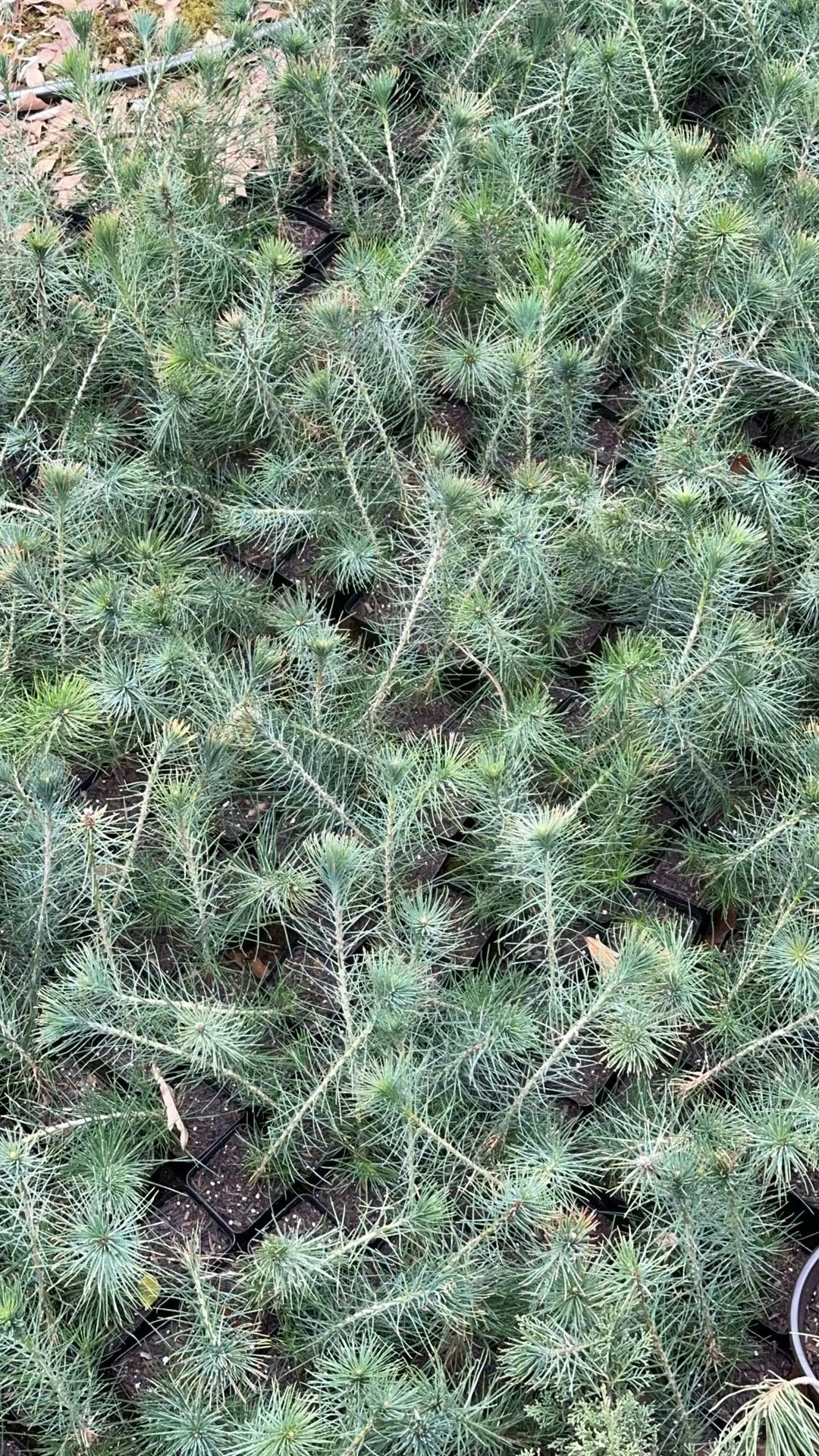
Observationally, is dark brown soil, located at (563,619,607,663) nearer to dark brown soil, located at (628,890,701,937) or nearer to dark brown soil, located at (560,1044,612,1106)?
dark brown soil, located at (628,890,701,937)

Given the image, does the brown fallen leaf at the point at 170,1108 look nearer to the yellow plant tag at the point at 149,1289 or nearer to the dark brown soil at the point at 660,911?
the yellow plant tag at the point at 149,1289

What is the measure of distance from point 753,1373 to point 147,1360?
0.82 meters

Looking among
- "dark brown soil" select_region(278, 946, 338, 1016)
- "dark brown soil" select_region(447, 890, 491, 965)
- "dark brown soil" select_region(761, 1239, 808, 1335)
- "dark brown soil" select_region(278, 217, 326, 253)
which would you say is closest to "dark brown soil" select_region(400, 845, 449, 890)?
"dark brown soil" select_region(447, 890, 491, 965)

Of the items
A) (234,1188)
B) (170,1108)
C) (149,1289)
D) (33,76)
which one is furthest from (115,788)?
(33,76)

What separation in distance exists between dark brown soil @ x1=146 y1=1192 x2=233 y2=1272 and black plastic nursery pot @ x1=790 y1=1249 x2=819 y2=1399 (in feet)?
2.55

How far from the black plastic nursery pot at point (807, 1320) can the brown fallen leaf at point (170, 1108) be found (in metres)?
0.86

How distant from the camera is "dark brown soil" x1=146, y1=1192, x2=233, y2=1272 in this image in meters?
2.01

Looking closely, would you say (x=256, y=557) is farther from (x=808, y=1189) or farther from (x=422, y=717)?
(x=808, y=1189)

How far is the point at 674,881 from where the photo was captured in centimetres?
231

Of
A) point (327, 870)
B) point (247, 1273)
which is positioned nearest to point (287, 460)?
point (327, 870)

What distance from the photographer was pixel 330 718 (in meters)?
2.31

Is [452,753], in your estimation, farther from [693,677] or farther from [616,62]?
[616,62]

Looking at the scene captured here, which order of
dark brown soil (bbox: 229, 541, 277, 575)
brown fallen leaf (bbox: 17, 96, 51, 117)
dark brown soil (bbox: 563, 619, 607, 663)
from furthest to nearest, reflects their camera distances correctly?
brown fallen leaf (bbox: 17, 96, 51, 117), dark brown soil (bbox: 229, 541, 277, 575), dark brown soil (bbox: 563, 619, 607, 663)

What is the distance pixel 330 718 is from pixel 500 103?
4.88ft
